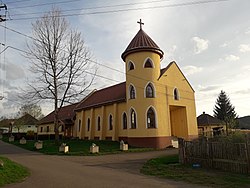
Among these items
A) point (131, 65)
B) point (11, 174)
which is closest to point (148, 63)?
Result: point (131, 65)

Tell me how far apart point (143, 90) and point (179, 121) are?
7.53m

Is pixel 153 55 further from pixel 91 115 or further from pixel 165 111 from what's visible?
pixel 91 115

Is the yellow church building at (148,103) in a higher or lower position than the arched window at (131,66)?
lower

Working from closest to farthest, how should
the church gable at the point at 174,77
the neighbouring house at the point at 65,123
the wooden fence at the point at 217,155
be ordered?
the wooden fence at the point at 217,155, the church gable at the point at 174,77, the neighbouring house at the point at 65,123

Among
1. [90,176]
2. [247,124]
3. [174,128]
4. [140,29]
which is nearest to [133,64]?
[140,29]

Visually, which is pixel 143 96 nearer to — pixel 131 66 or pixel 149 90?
pixel 149 90

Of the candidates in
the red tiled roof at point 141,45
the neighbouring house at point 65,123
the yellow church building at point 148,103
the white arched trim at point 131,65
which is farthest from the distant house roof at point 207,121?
the white arched trim at point 131,65

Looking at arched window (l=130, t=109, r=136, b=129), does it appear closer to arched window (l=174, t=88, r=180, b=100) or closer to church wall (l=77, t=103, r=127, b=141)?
church wall (l=77, t=103, r=127, b=141)

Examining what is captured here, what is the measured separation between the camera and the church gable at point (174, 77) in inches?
1118

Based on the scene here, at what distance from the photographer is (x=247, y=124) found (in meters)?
68.2

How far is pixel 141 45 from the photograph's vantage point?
27203 mm

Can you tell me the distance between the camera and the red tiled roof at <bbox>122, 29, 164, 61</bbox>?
2704 centimetres

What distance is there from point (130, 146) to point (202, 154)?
13.0m

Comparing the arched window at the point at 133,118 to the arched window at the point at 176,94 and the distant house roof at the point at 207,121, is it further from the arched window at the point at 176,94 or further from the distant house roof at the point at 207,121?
the distant house roof at the point at 207,121
